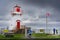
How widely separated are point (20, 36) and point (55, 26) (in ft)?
1.53

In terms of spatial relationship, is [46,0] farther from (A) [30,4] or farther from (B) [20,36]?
(B) [20,36]

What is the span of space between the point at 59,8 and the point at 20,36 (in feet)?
2.03

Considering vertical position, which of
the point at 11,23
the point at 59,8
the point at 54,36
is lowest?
the point at 54,36

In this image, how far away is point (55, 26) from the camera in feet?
7.64

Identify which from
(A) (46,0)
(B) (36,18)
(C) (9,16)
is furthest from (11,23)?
(A) (46,0)

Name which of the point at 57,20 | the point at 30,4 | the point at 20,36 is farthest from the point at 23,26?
the point at 57,20

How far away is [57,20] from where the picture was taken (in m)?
2.33

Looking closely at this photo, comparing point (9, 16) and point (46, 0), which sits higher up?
point (46, 0)

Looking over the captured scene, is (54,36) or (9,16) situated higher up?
(9,16)

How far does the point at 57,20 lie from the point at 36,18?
27 cm

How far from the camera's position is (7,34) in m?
2.30

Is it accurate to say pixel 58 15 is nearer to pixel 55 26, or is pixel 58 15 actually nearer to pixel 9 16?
pixel 55 26

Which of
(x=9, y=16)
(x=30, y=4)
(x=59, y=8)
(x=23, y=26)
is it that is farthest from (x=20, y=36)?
(x=59, y=8)

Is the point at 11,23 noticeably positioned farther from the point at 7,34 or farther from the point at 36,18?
the point at 36,18
